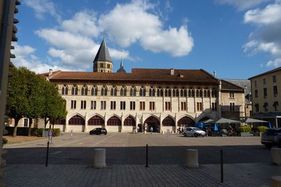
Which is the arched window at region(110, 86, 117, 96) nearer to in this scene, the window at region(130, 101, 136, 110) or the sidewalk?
the window at region(130, 101, 136, 110)

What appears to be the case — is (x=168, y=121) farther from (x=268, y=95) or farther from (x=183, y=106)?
(x=268, y=95)

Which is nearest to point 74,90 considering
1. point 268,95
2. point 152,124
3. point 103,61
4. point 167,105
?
point 152,124

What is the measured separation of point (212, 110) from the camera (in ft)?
226

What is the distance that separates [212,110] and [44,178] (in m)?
62.0

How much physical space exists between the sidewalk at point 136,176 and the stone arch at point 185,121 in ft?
179

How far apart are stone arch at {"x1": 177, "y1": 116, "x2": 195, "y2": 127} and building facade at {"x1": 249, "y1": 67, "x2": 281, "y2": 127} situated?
13976 mm

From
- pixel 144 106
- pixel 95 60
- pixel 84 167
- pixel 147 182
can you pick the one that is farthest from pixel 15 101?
Answer: pixel 95 60

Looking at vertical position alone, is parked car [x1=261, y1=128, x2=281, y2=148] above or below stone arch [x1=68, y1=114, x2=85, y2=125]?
below

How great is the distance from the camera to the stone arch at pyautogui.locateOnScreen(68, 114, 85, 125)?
67219 millimetres

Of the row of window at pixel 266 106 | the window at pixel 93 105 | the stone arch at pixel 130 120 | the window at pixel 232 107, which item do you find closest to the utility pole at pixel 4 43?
the stone arch at pixel 130 120

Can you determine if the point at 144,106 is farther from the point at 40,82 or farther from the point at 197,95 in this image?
the point at 40,82

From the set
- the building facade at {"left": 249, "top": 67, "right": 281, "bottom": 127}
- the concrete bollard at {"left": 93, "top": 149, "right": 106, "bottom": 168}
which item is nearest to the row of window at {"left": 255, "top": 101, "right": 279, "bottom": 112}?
the building facade at {"left": 249, "top": 67, "right": 281, "bottom": 127}

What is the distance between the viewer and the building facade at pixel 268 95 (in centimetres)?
6056

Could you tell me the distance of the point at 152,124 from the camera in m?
68.5
